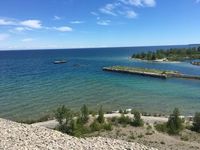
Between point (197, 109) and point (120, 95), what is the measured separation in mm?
12314

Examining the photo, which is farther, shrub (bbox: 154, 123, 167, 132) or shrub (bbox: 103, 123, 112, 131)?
shrub (bbox: 154, 123, 167, 132)

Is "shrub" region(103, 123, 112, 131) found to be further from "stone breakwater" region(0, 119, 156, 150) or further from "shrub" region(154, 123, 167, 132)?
"stone breakwater" region(0, 119, 156, 150)

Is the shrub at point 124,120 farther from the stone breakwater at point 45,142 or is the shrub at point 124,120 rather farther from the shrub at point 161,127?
the stone breakwater at point 45,142

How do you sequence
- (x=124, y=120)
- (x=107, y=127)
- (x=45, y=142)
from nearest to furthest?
(x=45, y=142) < (x=107, y=127) < (x=124, y=120)

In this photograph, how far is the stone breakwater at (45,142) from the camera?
14219 mm

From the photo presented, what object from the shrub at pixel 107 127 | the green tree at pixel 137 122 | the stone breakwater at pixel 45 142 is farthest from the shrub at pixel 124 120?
the stone breakwater at pixel 45 142

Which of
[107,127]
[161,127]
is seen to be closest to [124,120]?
[107,127]

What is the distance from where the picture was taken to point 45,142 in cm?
1488


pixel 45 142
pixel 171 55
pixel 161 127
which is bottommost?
pixel 161 127

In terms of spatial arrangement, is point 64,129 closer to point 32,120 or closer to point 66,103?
point 32,120

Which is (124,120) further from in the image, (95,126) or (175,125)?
(175,125)

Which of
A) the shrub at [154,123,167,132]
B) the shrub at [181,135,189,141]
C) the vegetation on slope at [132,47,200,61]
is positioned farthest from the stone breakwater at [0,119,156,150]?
the vegetation on slope at [132,47,200,61]

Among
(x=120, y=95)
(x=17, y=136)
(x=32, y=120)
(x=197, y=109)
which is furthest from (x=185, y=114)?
(x=17, y=136)

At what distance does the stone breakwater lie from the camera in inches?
560
